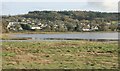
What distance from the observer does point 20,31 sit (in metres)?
127

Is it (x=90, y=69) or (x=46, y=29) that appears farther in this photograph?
(x=46, y=29)

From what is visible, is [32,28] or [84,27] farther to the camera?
[84,27]

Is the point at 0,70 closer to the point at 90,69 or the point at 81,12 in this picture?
the point at 90,69

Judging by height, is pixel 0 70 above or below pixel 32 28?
above

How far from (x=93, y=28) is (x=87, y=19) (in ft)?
130

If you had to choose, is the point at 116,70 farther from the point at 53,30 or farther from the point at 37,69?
the point at 53,30

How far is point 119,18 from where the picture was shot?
16125 centimetres

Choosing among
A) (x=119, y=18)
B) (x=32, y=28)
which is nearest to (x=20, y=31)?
(x=32, y=28)

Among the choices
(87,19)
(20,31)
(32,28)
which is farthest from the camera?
(87,19)

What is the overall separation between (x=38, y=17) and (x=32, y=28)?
58590mm

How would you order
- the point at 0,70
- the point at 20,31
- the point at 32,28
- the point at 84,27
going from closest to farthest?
the point at 0,70 < the point at 20,31 < the point at 32,28 < the point at 84,27

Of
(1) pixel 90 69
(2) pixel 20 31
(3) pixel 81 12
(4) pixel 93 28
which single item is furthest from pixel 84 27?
(1) pixel 90 69

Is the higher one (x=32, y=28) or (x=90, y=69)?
(x=90, y=69)

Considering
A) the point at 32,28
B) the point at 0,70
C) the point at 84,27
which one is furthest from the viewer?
the point at 84,27
